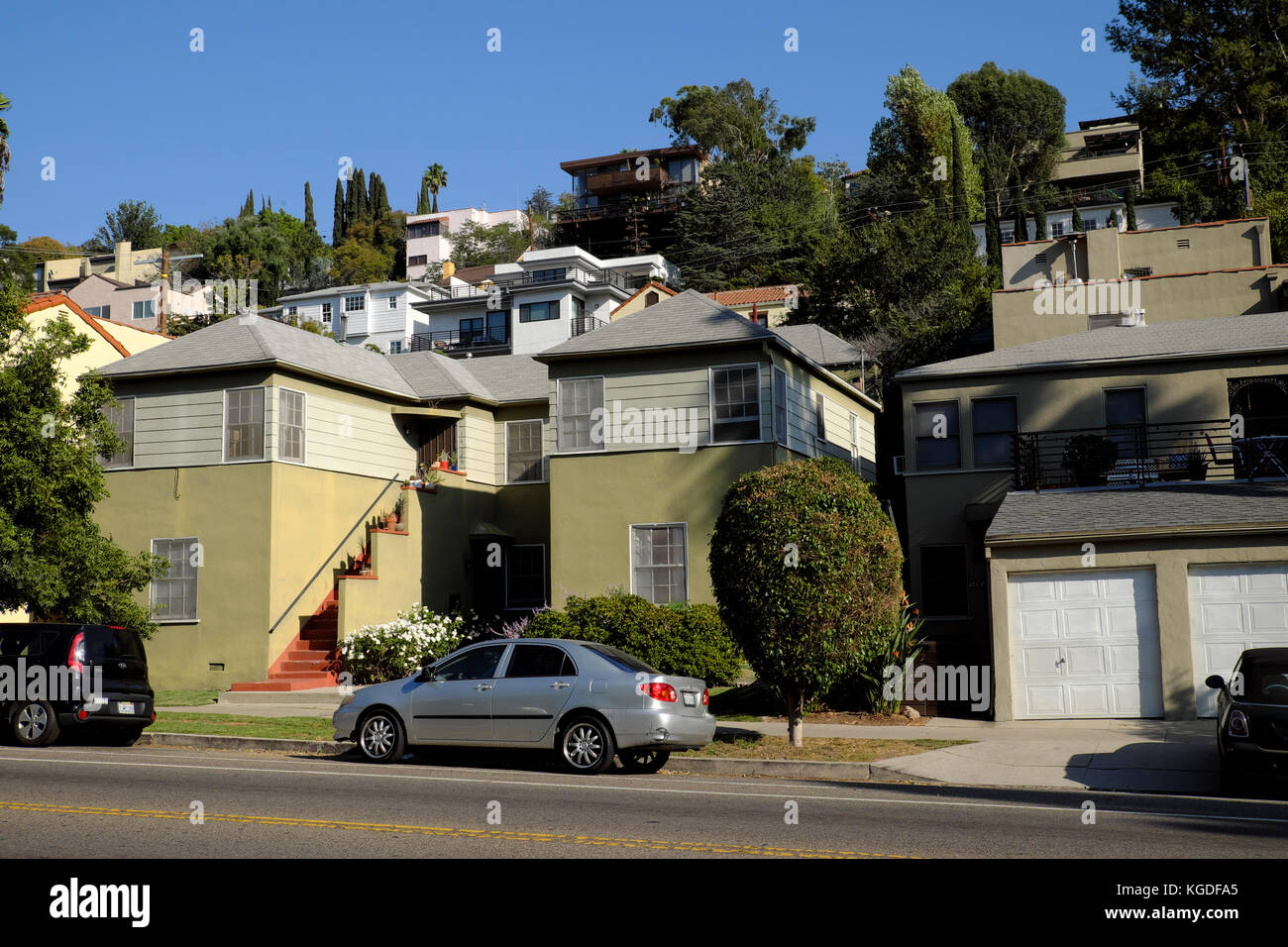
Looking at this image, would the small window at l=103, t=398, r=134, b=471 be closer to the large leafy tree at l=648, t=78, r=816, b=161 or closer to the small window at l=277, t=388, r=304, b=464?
the small window at l=277, t=388, r=304, b=464

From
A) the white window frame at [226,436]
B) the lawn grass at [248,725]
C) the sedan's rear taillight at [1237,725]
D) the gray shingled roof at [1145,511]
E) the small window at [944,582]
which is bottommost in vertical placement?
the lawn grass at [248,725]

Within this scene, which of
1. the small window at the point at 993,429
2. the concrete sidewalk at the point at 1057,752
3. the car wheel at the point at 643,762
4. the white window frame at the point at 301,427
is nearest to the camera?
the concrete sidewalk at the point at 1057,752

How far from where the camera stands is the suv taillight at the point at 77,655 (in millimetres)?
15906

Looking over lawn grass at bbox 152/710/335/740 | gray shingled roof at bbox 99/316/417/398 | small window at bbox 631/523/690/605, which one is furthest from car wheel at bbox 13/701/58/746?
small window at bbox 631/523/690/605

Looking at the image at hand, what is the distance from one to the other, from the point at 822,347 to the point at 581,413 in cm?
2126

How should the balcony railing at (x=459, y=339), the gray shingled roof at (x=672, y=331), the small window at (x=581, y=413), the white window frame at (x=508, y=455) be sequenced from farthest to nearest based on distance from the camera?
1. the balcony railing at (x=459, y=339)
2. the white window frame at (x=508, y=455)
3. the small window at (x=581, y=413)
4. the gray shingled roof at (x=672, y=331)

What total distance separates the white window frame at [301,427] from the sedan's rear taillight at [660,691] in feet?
46.5

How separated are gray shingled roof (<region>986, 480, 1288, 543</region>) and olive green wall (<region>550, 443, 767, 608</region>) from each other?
5475 millimetres

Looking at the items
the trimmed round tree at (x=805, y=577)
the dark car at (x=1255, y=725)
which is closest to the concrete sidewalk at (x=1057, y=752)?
the dark car at (x=1255, y=725)

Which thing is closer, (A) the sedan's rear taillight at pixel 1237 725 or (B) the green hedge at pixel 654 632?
(A) the sedan's rear taillight at pixel 1237 725

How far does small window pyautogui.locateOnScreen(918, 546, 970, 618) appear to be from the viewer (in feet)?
84.6

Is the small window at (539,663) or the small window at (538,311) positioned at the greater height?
the small window at (538,311)

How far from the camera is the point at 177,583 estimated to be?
2564 centimetres

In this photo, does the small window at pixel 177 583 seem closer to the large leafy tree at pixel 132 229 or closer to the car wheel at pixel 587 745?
the car wheel at pixel 587 745
